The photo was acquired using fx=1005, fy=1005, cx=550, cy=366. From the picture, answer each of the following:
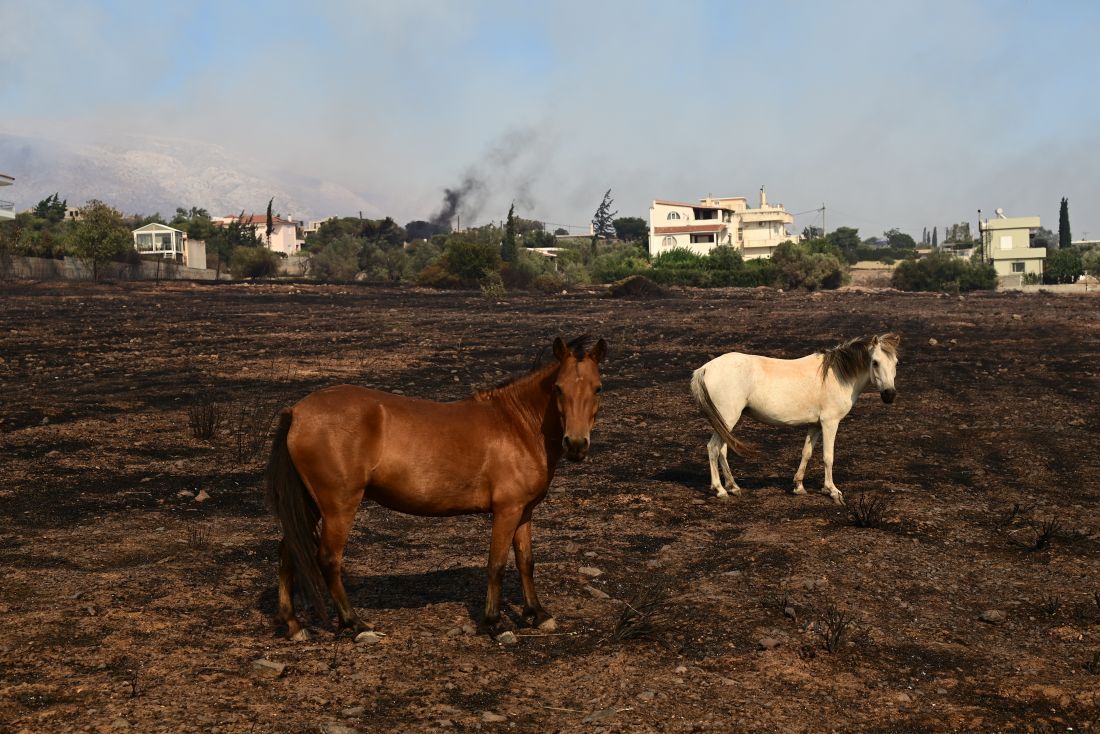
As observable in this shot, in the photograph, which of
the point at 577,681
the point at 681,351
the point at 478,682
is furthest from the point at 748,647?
the point at 681,351

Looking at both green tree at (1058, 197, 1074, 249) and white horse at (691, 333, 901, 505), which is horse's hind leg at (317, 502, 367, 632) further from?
green tree at (1058, 197, 1074, 249)

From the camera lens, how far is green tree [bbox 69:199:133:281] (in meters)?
61.3

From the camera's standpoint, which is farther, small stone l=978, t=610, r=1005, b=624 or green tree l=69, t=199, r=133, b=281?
green tree l=69, t=199, r=133, b=281

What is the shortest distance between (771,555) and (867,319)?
30.4 m

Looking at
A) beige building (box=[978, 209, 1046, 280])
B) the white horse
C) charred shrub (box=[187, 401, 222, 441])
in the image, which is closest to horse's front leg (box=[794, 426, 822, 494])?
the white horse

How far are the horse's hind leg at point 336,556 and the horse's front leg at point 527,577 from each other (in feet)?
4.18

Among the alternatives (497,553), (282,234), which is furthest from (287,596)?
(282,234)

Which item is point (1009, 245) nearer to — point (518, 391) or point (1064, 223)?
point (1064, 223)

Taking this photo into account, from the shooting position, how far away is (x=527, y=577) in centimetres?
773

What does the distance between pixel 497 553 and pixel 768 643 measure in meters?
2.10

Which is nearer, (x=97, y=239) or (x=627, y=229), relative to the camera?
(x=97, y=239)

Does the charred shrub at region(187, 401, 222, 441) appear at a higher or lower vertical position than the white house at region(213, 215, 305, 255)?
lower

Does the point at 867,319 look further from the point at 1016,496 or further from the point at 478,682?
the point at 478,682

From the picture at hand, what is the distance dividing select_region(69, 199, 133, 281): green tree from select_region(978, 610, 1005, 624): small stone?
198 ft
